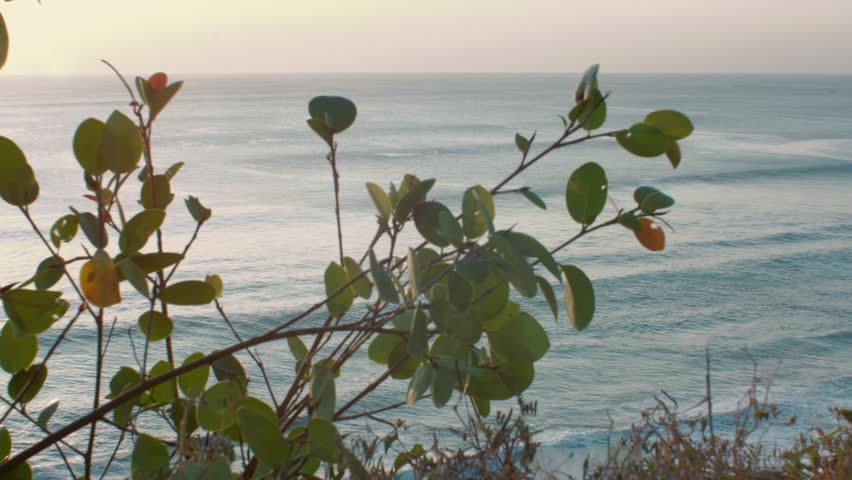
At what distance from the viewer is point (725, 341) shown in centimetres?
770

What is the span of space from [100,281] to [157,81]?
0.41 meters

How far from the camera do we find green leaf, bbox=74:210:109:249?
1011mm

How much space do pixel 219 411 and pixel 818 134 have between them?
3603cm

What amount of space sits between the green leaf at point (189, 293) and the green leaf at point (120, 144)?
0.50 feet

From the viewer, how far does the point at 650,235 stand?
3.59 feet

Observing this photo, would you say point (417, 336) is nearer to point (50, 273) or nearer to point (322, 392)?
point (322, 392)

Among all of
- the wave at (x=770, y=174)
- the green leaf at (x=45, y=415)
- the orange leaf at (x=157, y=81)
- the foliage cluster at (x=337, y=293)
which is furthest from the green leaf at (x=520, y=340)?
the wave at (x=770, y=174)

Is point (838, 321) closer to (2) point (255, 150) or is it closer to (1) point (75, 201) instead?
(1) point (75, 201)

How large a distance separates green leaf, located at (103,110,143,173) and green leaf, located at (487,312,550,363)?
0.47 metres

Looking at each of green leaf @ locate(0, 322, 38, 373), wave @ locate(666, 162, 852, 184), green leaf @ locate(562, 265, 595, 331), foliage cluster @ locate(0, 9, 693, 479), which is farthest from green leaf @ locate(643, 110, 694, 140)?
wave @ locate(666, 162, 852, 184)

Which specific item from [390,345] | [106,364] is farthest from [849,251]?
[390,345]

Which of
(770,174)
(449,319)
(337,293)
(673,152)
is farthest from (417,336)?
(770,174)

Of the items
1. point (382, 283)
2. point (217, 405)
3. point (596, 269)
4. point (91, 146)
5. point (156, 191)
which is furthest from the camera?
point (596, 269)

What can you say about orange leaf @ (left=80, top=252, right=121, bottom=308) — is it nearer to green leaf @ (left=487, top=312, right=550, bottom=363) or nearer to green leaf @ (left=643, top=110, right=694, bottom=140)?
green leaf @ (left=487, top=312, right=550, bottom=363)
